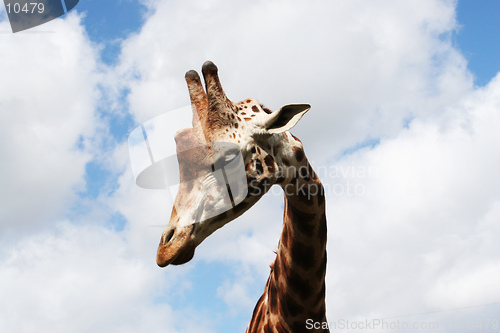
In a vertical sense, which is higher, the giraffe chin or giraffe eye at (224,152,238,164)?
giraffe eye at (224,152,238,164)

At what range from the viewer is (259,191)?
4402 mm

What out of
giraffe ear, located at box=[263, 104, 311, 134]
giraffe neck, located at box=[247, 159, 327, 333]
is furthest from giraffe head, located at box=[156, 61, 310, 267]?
giraffe neck, located at box=[247, 159, 327, 333]

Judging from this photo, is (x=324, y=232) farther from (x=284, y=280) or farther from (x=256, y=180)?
(x=256, y=180)

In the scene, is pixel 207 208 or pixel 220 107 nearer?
pixel 207 208

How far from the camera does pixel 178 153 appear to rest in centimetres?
421

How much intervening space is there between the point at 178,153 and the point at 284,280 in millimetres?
1739

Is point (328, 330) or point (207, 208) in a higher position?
point (207, 208)

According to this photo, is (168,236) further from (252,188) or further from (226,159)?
(252,188)

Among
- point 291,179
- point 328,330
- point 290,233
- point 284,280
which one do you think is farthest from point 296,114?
point 328,330

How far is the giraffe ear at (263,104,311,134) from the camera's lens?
456 cm

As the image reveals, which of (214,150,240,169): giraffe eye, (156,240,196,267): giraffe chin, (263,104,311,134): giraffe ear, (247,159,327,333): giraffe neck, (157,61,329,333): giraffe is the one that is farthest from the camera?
(247,159,327,333): giraffe neck

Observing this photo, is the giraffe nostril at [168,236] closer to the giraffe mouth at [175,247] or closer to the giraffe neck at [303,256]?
the giraffe mouth at [175,247]

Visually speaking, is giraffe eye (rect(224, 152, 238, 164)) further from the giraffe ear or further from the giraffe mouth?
the giraffe mouth

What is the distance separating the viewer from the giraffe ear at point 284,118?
4.56 metres
